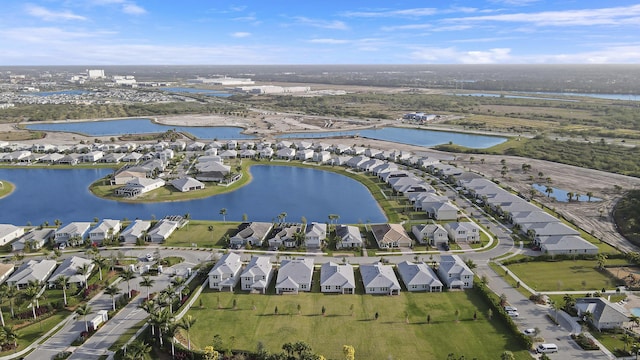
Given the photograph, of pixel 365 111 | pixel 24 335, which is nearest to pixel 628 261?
pixel 24 335

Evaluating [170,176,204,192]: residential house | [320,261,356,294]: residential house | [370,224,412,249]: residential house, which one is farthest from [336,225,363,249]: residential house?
[170,176,204,192]: residential house

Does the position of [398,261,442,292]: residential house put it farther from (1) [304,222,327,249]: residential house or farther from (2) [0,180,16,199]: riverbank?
(2) [0,180,16,199]: riverbank

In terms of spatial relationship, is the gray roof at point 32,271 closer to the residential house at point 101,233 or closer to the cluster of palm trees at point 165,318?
the residential house at point 101,233

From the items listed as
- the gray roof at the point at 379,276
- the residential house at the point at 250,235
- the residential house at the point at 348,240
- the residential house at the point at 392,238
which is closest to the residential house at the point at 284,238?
the residential house at the point at 250,235

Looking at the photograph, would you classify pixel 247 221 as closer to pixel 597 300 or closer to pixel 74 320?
pixel 74 320

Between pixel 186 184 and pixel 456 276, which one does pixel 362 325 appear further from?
pixel 186 184

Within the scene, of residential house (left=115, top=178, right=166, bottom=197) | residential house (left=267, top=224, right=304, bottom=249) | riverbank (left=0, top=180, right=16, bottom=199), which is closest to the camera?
residential house (left=267, top=224, right=304, bottom=249)

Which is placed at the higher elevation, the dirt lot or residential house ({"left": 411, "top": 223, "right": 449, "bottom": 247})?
the dirt lot
